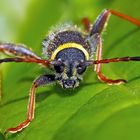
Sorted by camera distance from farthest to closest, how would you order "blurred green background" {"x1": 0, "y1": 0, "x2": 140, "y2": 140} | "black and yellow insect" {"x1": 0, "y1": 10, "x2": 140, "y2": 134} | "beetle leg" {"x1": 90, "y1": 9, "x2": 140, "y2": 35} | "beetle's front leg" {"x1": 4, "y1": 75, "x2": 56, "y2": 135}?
"beetle leg" {"x1": 90, "y1": 9, "x2": 140, "y2": 35} → "black and yellow insect" {"x1": 0, "y1": 10, "x2": 140, "y2": 134} → "beetle's front leg" {"x1": 4, "y1": 75, "x2": 56, "y2": 135} → "blurred green background" {"x1": 0, "y1": 0, "x2": 140, "y2": 140}

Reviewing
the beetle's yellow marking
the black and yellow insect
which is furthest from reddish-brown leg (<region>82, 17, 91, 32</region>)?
the beetle's yellow marking

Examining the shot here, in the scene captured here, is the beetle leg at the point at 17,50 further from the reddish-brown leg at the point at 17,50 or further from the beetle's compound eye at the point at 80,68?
the beetle's compound eye at the point at 80,68

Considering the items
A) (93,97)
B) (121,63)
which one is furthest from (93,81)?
(93,97)

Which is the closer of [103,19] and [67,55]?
[67,55]

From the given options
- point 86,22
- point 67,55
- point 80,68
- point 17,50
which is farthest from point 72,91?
point 86,22

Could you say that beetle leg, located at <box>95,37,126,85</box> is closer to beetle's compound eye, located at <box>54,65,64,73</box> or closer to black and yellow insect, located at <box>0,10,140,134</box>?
black and yellow insect, located at <box>0,10,140,134</box>

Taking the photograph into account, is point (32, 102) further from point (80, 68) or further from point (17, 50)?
point (17, 50)

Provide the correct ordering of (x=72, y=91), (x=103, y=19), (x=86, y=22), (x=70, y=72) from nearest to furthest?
(x=70, y=72) < (x=72, y=91) < (x=103, y=19) < (x=86, y=22)
